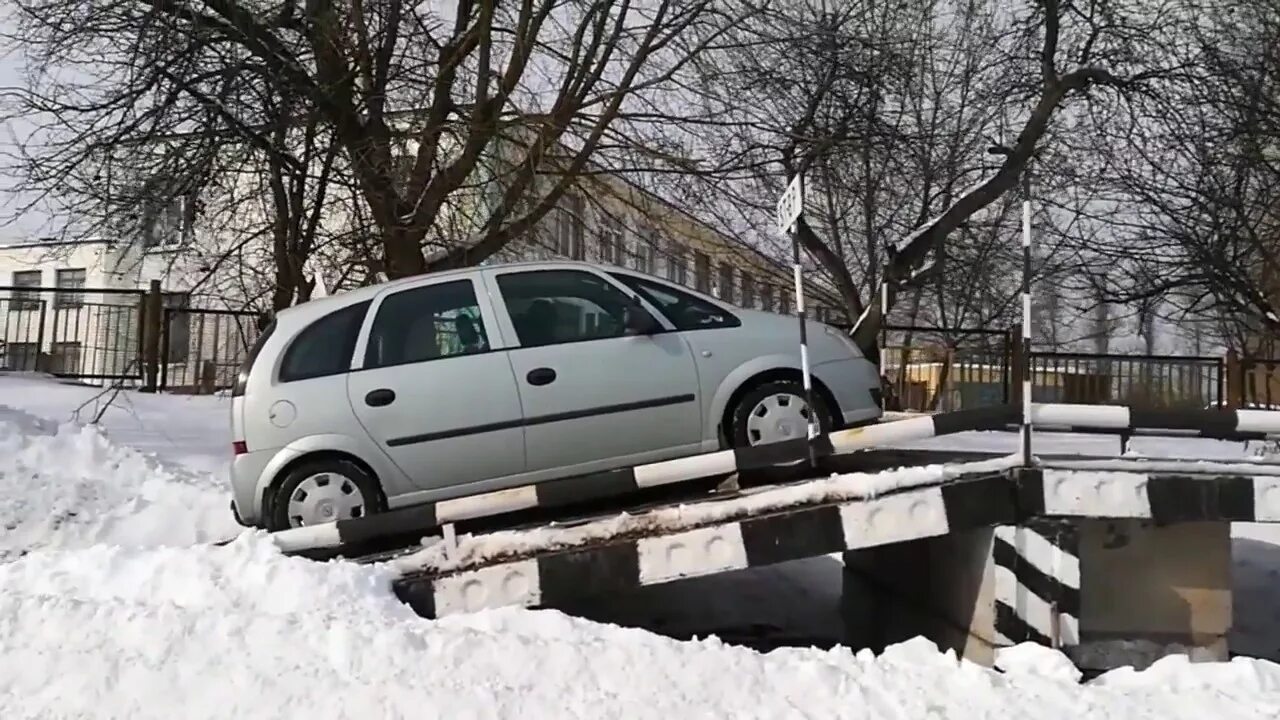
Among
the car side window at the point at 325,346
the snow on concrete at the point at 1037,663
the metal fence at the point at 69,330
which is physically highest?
the metal fence at the point at 69,330

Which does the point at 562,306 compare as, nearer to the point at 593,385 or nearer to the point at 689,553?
the point at 593,385

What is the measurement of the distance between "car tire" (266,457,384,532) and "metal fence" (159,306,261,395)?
949cm

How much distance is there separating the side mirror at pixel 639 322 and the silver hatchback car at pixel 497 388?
0.01 metres

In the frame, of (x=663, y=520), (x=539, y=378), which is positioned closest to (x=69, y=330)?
(x=539, y=378)

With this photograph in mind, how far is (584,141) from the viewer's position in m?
11.9

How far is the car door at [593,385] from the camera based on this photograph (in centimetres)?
617

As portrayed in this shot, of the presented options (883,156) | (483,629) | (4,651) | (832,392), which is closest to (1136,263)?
(883,156)

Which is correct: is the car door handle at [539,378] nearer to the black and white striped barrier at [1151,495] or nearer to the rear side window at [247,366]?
the rear side window at [247,366]

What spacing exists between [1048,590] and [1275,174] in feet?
47.3

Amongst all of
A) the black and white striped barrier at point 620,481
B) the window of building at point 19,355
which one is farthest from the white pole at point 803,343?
the window of building at point 19,355

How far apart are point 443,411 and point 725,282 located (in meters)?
9.87

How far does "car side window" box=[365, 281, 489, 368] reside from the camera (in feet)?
20.5

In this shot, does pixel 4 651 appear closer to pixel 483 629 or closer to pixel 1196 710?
pixel 483 629

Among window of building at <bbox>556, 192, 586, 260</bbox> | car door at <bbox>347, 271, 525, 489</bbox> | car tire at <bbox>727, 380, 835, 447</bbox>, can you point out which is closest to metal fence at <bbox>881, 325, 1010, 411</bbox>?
window of building at <bbox>556, 192, 586, 260</bbox>
